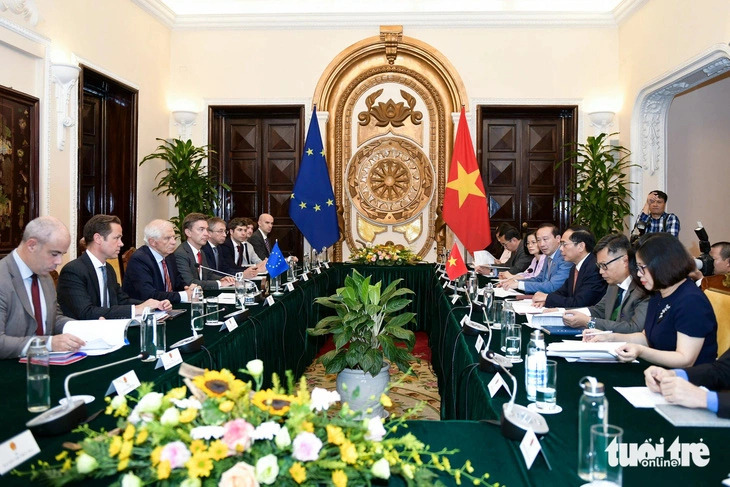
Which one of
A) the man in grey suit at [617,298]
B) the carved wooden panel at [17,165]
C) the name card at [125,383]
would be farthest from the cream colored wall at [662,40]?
the carved wooden panel at [17,165]

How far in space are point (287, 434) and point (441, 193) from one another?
7.32m

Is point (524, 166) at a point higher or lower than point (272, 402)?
higher

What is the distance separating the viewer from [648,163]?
7.19 m

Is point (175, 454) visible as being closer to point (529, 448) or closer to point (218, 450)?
point (218, 450)

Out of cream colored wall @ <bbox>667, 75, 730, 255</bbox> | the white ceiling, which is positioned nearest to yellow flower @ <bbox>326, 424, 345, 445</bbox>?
the white ceiling

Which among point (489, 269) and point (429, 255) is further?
point (429, 255)

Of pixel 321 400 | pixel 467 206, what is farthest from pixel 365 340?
pixel 467 206

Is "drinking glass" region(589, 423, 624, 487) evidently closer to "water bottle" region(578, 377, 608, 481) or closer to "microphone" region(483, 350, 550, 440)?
"water bottle" region(578, 377, 608, 481)

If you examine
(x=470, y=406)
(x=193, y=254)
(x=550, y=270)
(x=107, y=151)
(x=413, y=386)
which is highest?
(x=107, y=151)

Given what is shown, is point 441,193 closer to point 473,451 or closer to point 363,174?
point 363,174

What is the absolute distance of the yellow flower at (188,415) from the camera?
37.9 inches

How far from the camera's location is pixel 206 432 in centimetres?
94

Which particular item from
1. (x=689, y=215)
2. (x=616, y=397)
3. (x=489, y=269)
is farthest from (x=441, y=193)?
(x=616, y=397)

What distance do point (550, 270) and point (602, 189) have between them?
292cm
